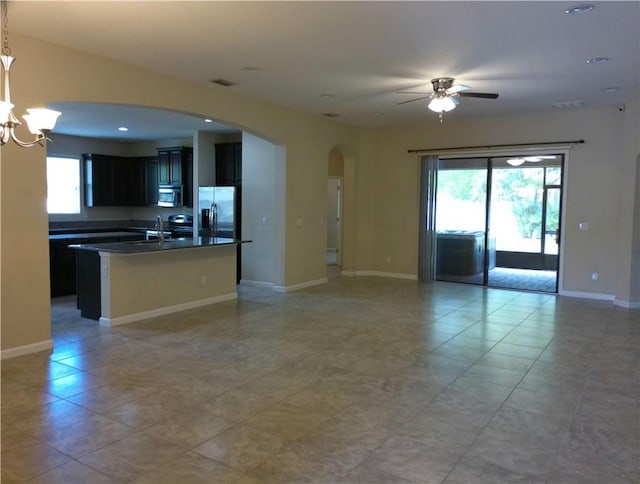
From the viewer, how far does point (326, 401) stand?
3445 millimetres

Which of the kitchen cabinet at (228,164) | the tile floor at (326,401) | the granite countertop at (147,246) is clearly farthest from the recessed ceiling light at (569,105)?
the kitchen cabinet at (228,164)

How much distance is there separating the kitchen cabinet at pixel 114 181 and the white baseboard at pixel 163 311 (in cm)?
490

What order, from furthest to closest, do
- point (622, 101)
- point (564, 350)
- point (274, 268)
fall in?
point (274, 268) → point (622, 101) → point (564, 350)

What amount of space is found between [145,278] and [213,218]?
2.99 meters

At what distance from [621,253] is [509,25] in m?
4.61

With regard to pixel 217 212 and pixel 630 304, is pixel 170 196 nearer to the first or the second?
pixel 217 212

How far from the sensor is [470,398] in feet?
11.5

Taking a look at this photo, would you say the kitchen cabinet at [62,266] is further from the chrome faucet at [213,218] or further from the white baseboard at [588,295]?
the white baseboard at [588,295]

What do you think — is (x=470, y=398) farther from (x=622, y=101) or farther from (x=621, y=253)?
(x=622, y=101)

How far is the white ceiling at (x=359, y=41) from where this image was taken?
364cm

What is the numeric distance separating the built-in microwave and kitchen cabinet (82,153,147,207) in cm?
67

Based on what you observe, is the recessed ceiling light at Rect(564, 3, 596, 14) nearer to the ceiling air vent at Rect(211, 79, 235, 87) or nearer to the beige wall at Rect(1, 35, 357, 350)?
the ceiling air vent at Rect(211, 79, 235, 87)

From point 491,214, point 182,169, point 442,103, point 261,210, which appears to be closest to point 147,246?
point 261,210

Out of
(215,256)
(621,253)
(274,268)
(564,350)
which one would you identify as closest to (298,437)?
(564,350)
